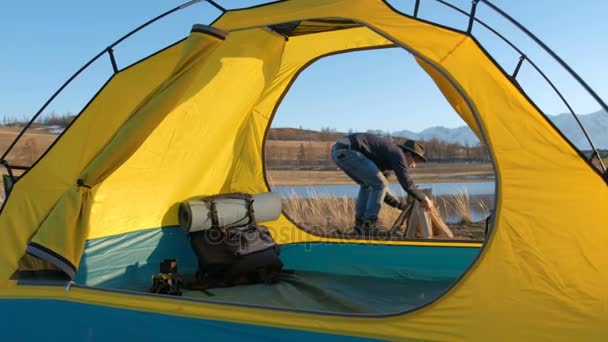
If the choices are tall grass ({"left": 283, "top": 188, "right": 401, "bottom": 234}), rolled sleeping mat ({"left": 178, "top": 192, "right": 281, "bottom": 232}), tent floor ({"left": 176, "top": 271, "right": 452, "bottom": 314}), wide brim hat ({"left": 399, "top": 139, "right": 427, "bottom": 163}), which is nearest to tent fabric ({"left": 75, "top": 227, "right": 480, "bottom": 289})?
tent floor ({"left": 176, "top": 271, "right": 452, "bottom": 314})

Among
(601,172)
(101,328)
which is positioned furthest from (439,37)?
(101,328)

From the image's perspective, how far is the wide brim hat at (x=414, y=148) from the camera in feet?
19.1

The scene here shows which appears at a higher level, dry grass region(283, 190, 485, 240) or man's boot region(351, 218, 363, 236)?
dry grass region(283, 190, 485, 240)

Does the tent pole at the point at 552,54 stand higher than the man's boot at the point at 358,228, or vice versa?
the tent pole at the point at 552,54

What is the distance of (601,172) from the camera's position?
99.0 inches

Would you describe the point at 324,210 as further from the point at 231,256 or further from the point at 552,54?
the point at 552,54

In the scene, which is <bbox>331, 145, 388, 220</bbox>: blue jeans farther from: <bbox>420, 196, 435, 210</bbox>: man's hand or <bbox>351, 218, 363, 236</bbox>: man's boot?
<bbox>420, 196, 435, 210</bbox>: man's hand

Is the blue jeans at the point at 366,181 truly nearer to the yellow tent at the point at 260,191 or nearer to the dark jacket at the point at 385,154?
the dark jacket at the point at 385,154

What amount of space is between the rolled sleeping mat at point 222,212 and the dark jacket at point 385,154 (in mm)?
1453

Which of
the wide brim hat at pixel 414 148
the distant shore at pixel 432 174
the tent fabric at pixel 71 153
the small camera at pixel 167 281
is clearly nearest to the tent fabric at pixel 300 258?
the small camera at pixel 167 281

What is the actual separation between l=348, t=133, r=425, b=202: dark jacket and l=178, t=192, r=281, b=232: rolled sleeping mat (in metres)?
1.45

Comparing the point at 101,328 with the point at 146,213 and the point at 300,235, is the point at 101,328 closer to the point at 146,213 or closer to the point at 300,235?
the point at 146,213

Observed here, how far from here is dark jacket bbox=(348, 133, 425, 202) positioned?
5496 millimetres

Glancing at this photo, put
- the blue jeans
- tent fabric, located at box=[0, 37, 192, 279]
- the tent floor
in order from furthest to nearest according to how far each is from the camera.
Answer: the blue jeans
the tent floor
tent fabric, located at box=[0, 37, 192, 279]
